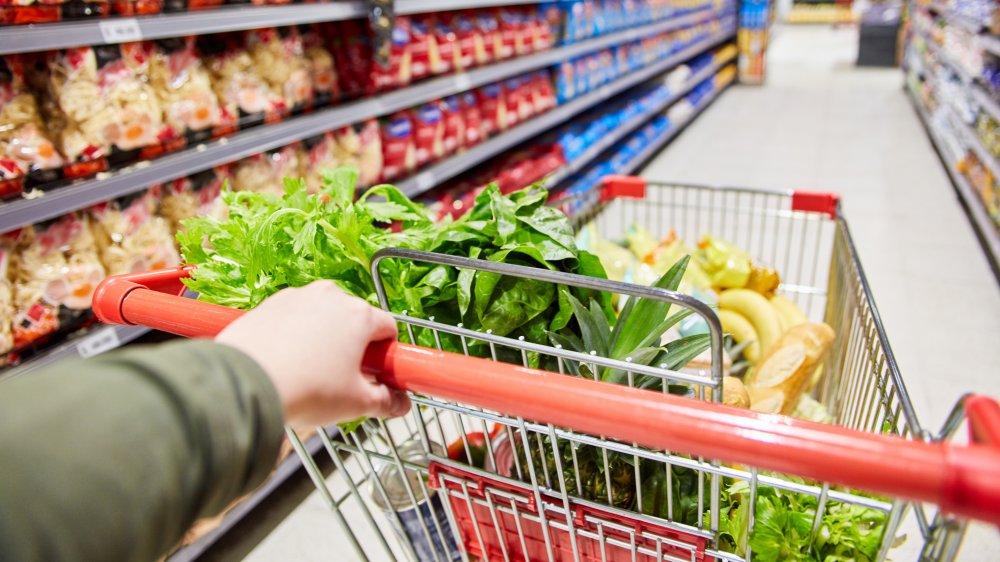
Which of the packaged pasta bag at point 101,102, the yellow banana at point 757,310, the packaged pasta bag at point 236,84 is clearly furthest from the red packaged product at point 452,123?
the yellow banana at point 757,310

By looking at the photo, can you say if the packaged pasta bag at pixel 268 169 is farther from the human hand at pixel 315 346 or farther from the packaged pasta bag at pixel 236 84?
the human hand at pixel 315 346

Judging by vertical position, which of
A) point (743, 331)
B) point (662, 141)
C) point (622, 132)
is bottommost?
point (662, 141)

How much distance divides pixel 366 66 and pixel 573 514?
1.95 meters

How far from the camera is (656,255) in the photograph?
1763 mm

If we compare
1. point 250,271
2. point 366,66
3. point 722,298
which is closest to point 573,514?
point 250,271

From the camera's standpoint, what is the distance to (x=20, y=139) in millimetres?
1442

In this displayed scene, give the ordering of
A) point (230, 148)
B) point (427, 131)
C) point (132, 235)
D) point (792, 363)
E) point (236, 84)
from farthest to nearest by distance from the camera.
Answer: point (427, 131)
point (236, 84)
point (230, 148)
point (132, 235)
point (792, 363)

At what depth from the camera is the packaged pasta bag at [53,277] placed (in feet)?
4.82

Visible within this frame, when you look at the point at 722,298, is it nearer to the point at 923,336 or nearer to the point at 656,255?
the point at 656,255

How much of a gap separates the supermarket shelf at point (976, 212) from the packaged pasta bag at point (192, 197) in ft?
11.2

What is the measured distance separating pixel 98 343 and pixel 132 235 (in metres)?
0.32

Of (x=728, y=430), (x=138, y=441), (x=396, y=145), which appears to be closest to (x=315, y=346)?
(x=138, y=441)

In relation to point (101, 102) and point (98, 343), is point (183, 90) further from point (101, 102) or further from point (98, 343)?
point (98, 343)

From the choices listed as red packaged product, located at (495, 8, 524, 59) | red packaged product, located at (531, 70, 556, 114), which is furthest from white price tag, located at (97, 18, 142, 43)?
red packaged product, located at (531, 70, 556, 114)
